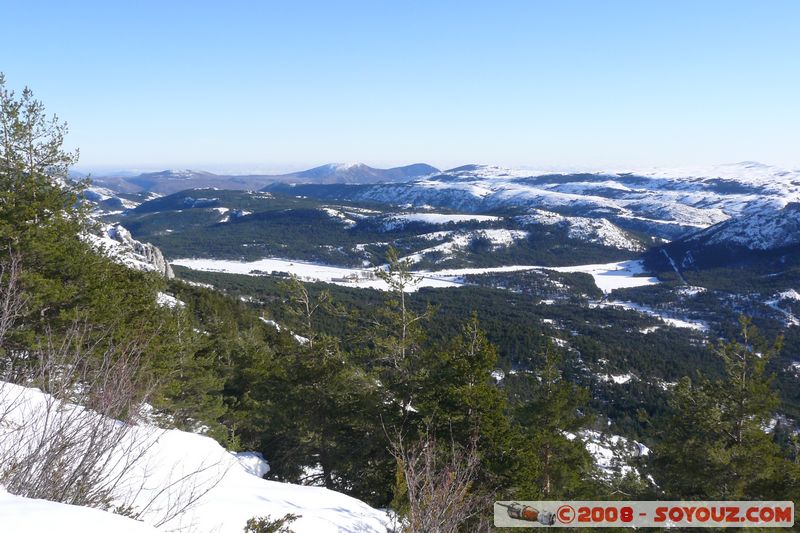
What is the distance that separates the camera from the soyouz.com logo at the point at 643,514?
10805 mm

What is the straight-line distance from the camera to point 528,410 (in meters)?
20.9

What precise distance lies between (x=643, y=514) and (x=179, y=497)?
42.0ft

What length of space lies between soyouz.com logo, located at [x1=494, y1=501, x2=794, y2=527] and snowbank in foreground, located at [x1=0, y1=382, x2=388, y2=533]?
3846 millimetres

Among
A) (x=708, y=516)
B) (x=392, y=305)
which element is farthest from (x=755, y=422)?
(x=392, y=305)

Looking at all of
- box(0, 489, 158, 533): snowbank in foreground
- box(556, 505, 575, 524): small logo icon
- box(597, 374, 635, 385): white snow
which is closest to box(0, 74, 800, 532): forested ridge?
box(556, 505, 575, 524): small logo icon

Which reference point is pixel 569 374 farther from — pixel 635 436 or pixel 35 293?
pixel 35 293

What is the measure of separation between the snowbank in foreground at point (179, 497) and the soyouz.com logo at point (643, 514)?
3.85 m

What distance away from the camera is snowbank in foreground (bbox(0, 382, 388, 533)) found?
5.27 metres

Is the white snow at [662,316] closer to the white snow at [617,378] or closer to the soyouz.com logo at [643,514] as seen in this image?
the white snow at [617,378]

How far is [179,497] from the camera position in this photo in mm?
7352

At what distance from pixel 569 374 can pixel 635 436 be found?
30.3m

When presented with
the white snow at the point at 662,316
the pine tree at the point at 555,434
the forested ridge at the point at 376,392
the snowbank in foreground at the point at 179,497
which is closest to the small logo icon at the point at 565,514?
the forested ridge at the point at 376,392

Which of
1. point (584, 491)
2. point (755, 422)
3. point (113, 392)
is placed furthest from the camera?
point (584, 491)

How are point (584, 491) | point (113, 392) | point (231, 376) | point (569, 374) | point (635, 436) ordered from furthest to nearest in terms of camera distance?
point (569, 374)
point (635, 436)
point (231, 376)
point (584, 491)
point (113, 392)
